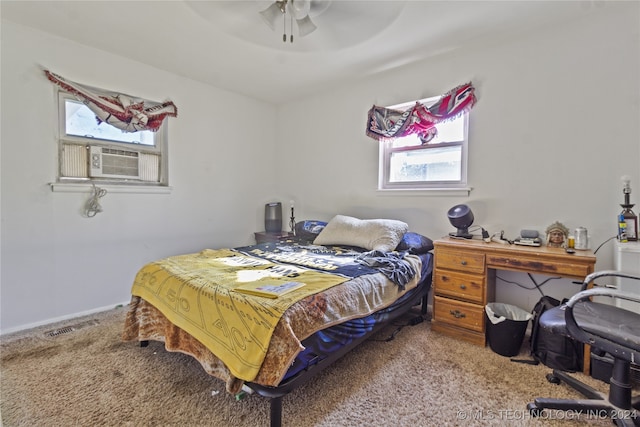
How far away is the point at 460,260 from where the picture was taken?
2264 millimetres

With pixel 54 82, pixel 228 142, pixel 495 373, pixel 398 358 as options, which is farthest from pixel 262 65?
pixel 495 373

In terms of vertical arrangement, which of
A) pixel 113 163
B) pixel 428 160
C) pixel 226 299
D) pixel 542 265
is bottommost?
pixel 226 299

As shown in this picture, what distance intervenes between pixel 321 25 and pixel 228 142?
214cm

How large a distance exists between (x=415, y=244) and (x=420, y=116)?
4.09 ft

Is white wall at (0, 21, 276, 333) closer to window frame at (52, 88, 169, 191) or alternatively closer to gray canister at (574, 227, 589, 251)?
window frame at (52, 88, 169, 191)

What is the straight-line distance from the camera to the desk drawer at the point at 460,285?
7.14 feet

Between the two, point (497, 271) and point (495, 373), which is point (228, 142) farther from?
point (495, 373)

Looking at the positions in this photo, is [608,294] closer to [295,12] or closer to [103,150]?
[295,12]

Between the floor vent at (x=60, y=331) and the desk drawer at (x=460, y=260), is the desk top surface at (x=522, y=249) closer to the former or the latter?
the desk drawer at (x=460, y=260)

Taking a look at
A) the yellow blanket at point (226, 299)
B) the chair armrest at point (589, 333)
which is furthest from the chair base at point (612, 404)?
the yellow blanket at point (226, 299)

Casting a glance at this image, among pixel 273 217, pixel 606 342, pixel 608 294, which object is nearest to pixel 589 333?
pixel 606 342

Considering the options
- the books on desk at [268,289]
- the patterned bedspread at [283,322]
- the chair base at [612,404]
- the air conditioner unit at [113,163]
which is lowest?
the chair base at [612,404]

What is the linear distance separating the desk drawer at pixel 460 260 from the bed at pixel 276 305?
0.20m

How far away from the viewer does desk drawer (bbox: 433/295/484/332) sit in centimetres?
217
